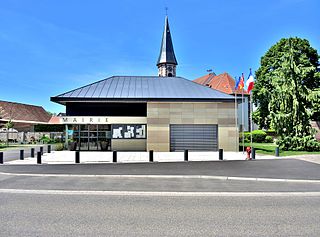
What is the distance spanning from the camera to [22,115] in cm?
5728

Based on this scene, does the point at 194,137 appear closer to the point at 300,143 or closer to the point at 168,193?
the point at 300,143

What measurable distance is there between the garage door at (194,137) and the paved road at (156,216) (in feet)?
55.0

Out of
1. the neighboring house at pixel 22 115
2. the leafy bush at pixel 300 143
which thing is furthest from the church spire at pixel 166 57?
the leafy bush at pixel 300 143

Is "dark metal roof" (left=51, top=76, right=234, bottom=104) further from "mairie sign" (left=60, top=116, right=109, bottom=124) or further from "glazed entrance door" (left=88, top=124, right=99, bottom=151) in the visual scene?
"glazed entrance door" (left=88, top=124, right=99, bottom=151)

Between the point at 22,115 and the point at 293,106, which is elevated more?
the point at 22,115

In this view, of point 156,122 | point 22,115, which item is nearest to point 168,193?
point 156,122

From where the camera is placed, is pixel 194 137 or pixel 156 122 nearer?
pixel 156 122

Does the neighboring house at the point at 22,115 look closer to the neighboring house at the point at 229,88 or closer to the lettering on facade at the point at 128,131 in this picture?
the lettering on facade at the point at 128,131

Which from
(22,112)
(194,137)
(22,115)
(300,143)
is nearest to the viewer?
(300,143)

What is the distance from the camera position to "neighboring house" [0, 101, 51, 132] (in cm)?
5245

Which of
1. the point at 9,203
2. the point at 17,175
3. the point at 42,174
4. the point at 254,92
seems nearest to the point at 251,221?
the point at 9,203

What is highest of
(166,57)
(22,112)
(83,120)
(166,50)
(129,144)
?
(166,50)

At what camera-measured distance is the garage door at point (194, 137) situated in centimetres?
2459

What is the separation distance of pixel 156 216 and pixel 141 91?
20.7 m
